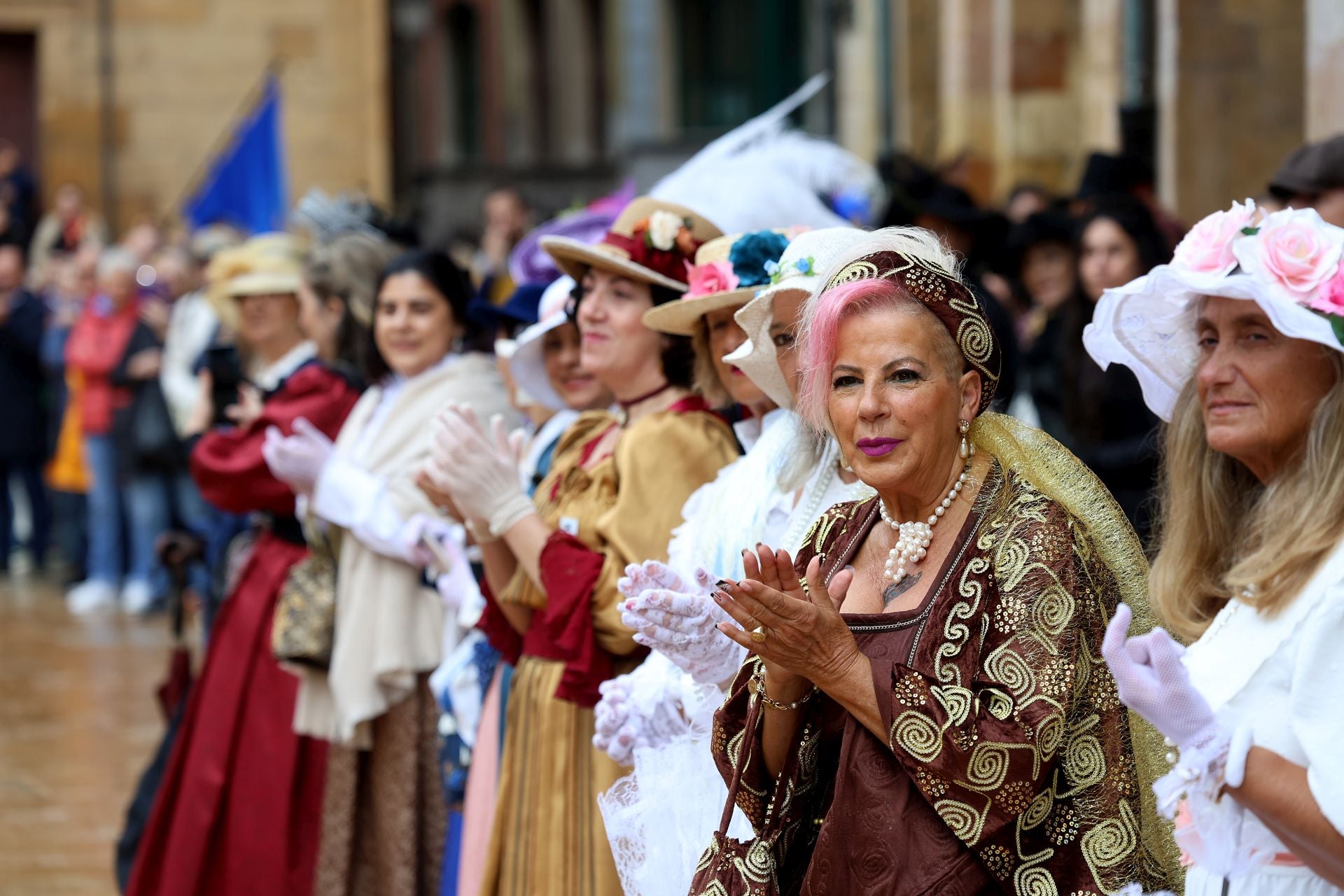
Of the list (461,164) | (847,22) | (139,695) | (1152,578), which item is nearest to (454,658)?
(1152,578)

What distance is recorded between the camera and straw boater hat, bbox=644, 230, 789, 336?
3727 mm

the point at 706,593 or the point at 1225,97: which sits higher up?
the point at 1225,97

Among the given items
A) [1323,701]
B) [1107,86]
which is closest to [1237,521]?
[1323,701]

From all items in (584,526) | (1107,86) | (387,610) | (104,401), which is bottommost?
(387,610)

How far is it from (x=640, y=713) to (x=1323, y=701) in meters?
1.53

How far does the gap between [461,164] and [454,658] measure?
72.3 feet

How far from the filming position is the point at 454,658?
4836 mm

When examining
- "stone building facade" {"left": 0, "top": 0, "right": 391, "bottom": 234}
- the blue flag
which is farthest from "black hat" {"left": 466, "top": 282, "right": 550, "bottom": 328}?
"stone building facade" {"left": 0, "top": 0, "right": 391, "bottom": 234}

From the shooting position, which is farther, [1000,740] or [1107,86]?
[1107,86]

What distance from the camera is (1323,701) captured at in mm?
2277

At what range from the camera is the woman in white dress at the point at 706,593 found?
3.19 meters

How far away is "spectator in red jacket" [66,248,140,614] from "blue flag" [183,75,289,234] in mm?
2360

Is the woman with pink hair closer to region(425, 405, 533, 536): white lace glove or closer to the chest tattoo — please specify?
the chest tattoo

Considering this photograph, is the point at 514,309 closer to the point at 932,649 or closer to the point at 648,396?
the point at 648,396
